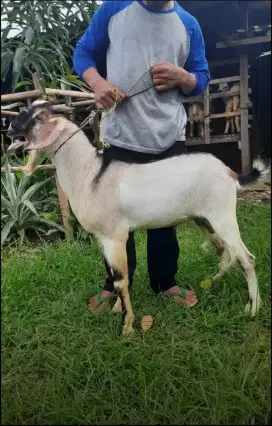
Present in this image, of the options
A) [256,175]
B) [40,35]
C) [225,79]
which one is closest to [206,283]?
[256,175]

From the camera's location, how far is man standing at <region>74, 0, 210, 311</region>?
122 cm

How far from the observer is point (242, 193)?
1.41m

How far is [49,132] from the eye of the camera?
4.37 ft

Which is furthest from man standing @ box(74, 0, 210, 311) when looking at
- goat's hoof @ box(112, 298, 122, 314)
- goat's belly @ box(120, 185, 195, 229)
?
goat's hoof @ box(112, 298, 122, 314)

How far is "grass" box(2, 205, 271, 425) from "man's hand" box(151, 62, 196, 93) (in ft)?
1.25

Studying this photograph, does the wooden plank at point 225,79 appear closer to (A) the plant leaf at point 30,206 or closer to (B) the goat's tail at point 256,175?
(B) the goat's tail at point 256,175

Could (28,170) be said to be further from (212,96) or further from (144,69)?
(212,96)

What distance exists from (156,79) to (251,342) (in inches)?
28.5

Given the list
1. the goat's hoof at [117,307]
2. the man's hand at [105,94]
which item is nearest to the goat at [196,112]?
the man's hand at [105,94]

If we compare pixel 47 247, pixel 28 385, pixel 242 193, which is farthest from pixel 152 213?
pixel 28 385

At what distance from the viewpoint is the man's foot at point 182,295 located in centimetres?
153

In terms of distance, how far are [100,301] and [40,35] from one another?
79 centimetres

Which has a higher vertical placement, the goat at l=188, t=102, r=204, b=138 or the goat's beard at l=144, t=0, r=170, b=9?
the goat's beard at l=144, t=0, r=170, b=9

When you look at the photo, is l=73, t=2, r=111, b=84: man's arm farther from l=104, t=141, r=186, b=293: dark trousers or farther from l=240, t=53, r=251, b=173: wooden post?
l=240, t=53, r=251, b=173: wooden post
